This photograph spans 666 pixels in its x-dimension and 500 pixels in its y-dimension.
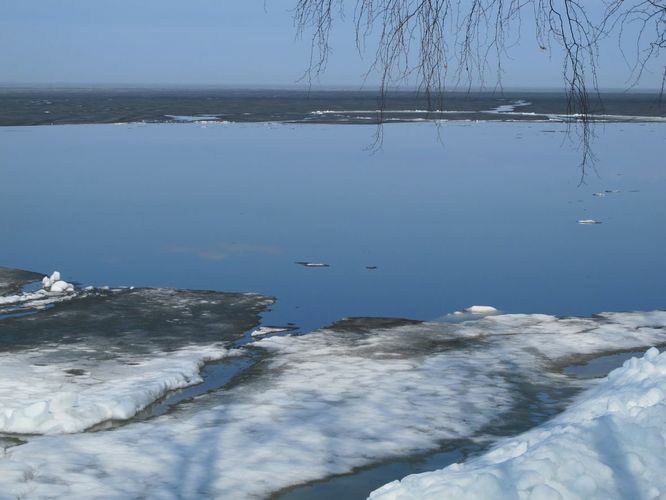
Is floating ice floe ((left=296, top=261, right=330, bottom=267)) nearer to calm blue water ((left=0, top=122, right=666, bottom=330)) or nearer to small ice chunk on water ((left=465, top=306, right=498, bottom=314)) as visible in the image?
calm blue water ((left=0, top=122, right=666, bottom=330))

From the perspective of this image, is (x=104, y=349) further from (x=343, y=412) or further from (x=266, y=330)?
(x=343, y=412)

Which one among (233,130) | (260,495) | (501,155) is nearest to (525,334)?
(260,495)

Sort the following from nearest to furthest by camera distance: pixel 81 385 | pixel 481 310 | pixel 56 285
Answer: pixel 81 385, pixel 481 310, pixel 56 285

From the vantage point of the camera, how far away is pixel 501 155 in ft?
103

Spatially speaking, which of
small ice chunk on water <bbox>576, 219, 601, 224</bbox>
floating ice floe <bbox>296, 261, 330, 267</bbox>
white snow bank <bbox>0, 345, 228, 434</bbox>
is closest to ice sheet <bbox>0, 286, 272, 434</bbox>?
white snow bank <bbox>0, 345, 228, 434</bbox>

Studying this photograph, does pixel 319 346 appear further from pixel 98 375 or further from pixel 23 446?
pixel 23 446

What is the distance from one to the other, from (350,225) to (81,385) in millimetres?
9902

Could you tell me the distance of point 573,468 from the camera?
4.68 m

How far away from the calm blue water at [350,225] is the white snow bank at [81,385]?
223 centimetres

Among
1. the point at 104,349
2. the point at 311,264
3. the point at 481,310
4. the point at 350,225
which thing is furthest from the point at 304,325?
the point at 350,225

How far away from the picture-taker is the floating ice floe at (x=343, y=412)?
561 cm

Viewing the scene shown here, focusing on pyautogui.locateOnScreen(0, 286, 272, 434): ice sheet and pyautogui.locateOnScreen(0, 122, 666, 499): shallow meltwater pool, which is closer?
pyautogui.locateOnScreen(0, 122, 666, 499): shallow meltwater pool

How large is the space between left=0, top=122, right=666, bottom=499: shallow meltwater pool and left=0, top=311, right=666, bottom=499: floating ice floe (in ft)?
0.08

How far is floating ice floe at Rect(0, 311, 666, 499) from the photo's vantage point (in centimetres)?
561
